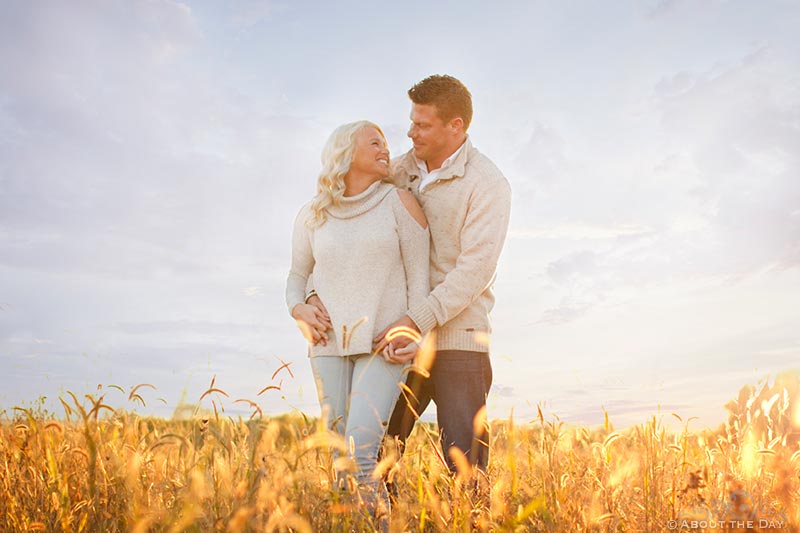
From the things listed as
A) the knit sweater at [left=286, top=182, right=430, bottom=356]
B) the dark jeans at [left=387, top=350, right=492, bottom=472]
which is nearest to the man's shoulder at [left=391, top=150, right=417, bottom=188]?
the knit sweater at [left=286, top=182, right=430, bottom=356]

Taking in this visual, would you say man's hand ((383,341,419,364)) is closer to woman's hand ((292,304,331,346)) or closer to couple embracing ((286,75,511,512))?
A: couple embracing ((286,75,511,512))

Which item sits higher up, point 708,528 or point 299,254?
point 299,254

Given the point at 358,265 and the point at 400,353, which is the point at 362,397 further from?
the point at 358,265

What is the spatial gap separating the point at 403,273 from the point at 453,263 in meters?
0.43

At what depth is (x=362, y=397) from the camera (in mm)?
4422

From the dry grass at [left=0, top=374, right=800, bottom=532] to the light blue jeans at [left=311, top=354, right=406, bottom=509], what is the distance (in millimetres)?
260

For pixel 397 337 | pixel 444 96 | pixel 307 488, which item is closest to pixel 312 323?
pixel 397 337

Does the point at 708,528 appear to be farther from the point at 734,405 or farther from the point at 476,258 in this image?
the point at 734,405

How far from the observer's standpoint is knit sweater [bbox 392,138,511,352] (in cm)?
468

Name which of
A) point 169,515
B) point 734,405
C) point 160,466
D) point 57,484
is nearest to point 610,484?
point 169,515

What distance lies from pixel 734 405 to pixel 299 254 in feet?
18.4

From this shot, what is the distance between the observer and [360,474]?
13.7ft

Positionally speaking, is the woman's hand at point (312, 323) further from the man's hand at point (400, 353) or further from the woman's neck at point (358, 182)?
the woman's neck at point (358, 182)

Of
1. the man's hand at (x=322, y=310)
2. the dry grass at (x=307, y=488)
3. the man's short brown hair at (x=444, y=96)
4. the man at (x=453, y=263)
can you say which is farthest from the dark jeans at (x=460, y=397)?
the man's short brown hair at (x=444, y=96)
